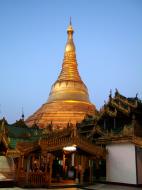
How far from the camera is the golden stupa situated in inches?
→ 1560

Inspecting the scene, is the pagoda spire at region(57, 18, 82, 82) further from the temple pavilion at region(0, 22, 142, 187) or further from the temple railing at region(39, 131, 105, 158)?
the temple railing at region(39, 131, 105, 158)

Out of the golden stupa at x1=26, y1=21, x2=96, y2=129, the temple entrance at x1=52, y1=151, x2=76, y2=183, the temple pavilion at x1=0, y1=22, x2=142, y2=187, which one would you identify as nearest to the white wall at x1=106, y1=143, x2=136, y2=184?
the temple pavilion at x1=0, y1=22, x2=142, y2=187

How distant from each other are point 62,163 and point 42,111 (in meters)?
21.7

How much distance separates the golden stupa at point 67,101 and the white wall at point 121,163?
19.0 meters

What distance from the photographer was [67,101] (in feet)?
142

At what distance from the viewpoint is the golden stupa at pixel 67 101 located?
39.6 meters

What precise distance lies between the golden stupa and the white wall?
62.3 ft

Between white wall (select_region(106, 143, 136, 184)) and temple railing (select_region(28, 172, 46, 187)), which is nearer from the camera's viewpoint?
temple railing (select_region(28, 172, 46, 187))

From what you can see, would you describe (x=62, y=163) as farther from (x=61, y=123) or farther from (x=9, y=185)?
(x=61, y=123)

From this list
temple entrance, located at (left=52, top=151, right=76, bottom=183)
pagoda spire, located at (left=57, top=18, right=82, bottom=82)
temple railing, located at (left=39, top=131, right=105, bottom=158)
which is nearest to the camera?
temple railing, located at (left=39, top=131, right=105, bottom=158)

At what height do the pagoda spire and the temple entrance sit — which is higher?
the pagoda spire

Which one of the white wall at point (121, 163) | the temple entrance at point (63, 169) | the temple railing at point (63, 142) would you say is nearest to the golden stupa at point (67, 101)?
the temple entrance at point (63, 169)

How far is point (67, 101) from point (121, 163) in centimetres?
2567

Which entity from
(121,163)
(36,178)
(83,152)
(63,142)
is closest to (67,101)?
(83,152)
